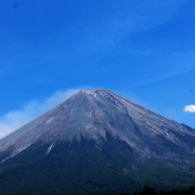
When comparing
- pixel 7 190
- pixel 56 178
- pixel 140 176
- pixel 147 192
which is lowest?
pixel 147 192

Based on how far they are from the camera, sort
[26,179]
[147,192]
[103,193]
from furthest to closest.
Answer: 1. [26,179]
2. [103,193]
3. [147,192]

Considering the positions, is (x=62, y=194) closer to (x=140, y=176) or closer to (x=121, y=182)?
(x=121, y=182)

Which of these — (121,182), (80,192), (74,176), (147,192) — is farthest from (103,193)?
(147,192)

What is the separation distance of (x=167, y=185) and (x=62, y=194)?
38175 millimetres

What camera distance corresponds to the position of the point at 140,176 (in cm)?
19525

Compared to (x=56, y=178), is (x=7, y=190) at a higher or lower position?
lower

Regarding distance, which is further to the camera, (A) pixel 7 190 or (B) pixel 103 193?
(A) pixel 7 190

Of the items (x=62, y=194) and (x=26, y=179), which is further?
(x=26, y=179)

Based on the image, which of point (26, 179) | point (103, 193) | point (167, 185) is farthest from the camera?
point (26, 179)

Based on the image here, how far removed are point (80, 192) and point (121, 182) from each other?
2151 cm

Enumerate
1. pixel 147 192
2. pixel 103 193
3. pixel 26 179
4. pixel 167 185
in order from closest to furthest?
pixel 147 192 → pixel 103 193 → pixel 167 185 → pixel 26 179

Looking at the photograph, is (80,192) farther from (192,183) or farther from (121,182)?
(192,183)

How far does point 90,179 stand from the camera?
187 meters

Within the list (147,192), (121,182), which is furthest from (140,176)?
(147,192)
